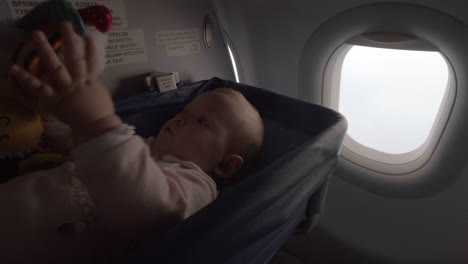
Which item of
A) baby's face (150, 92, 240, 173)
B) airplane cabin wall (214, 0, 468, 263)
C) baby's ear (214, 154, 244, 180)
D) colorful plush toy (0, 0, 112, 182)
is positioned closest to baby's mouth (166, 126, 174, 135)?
baby's face (150, 92, 240, 173)

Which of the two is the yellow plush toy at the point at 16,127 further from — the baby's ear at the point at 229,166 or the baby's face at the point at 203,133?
the baby's ear at the point at 229,166

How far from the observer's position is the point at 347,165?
124cm

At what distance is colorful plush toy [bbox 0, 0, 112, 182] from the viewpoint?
500 millimetres

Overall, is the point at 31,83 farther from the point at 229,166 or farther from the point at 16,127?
the point at 229,166

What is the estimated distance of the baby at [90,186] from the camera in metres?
0.41

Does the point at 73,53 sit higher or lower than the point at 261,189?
higher

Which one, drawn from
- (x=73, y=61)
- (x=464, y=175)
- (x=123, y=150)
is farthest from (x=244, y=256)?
(x=464, y=175)

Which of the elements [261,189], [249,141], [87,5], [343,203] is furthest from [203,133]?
[343,203]

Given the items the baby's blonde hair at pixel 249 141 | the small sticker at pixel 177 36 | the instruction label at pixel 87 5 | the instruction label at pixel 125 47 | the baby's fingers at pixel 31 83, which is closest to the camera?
the baby's fingers at pixel 31 83

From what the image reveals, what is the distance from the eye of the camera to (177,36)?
1.17 m

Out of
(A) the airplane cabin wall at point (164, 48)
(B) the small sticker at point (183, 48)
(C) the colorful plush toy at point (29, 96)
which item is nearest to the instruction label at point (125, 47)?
(A) the airplane cabin wall at point (164, 48)

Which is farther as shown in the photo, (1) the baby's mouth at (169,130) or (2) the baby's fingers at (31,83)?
(1) the baby's mouth at (169,130)

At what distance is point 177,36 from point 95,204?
85 cm

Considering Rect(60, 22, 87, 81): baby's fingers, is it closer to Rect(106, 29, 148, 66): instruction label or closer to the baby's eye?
the baby's eye
